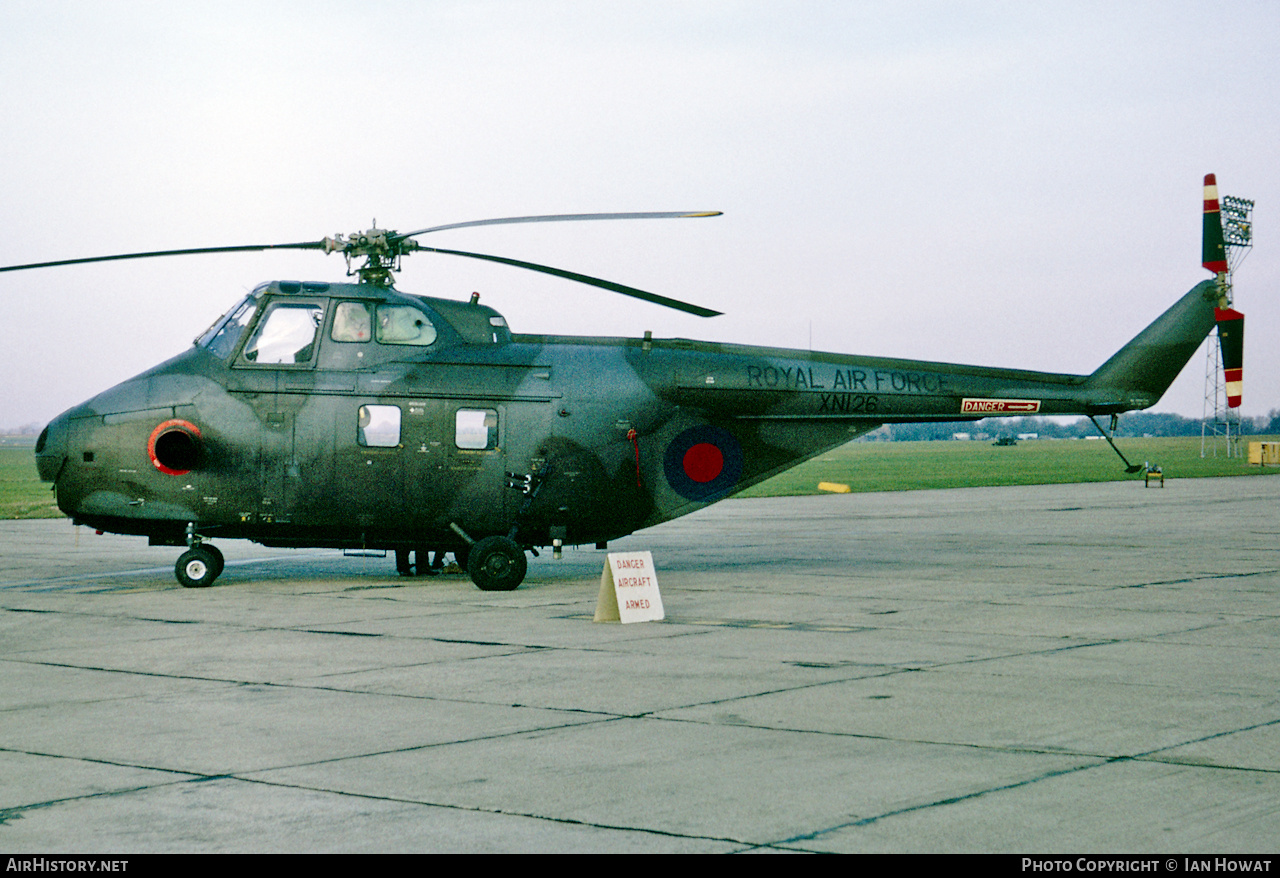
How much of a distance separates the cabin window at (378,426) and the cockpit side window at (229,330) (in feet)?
6.26

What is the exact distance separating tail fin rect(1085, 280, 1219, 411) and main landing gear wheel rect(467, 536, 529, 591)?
872cm

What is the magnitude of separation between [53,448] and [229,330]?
8.75 ft

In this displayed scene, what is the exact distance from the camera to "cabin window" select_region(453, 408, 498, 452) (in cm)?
1602

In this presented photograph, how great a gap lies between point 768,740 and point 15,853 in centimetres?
401

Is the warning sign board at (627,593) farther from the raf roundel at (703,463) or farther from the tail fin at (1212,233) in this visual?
the tail fin at (1212,233)

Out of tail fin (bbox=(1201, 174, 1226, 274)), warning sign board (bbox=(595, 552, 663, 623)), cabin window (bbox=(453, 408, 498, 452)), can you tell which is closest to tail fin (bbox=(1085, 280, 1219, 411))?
tail fin (bbox=(1201, 174, 1226, 274))

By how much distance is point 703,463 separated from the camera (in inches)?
669

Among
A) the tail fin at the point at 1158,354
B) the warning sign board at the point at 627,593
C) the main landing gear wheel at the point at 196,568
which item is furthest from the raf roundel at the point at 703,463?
the main landing gear wheel at the point at 196,568

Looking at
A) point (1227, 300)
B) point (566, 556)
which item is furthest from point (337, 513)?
point (1227, 300)

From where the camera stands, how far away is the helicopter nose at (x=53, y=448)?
51.6 ft

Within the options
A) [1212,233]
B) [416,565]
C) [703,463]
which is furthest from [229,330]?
[1212,233]
